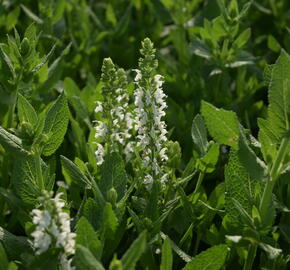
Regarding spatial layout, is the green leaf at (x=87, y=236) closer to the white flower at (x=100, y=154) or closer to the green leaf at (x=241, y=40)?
the white flower at (x=100, y=154)

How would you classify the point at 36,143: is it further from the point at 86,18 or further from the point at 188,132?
the point at 86,18

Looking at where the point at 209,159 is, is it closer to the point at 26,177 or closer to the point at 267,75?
the point at 267,75

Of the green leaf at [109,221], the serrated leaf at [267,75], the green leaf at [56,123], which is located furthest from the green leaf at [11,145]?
the serrated leaf at [267,75]

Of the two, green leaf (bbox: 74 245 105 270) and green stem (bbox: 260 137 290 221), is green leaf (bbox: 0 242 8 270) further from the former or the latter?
green stem (bbox: 260 137 290 221)

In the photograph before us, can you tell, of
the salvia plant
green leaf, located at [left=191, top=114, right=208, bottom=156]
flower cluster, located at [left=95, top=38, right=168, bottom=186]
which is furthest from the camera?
green leaf, located at [left=191, top=114, right=208, bottom=156]

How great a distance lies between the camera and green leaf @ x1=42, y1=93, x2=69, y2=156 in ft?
7.35

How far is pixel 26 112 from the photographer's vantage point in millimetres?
2221

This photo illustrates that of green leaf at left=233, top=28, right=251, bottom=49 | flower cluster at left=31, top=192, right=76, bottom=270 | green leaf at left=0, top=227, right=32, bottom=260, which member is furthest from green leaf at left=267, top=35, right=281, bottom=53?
flower cluster at left=31, top=192, right=76, bottom=270

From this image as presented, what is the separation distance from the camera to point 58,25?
12.1 feet

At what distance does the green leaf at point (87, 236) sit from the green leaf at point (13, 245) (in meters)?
0.39

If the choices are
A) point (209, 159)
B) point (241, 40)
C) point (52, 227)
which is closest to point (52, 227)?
point (52, 227)

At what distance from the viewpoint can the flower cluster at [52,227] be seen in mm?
1750

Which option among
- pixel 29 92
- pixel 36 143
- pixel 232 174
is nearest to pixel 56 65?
pixel 29 92

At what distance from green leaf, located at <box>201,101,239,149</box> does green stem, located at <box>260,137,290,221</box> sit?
184 millimetres
